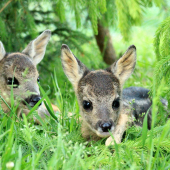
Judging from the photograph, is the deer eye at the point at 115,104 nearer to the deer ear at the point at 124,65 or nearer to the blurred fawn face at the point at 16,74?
the deer ear at the point at 124,65

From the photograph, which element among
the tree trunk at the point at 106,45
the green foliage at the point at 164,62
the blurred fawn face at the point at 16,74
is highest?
the green foliage at the point at 164,62

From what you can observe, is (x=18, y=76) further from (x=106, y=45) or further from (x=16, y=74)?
(x=106, y=45)

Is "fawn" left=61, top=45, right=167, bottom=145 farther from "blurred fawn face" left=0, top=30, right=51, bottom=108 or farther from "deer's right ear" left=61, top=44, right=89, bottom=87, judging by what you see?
"blurred fawn face" left=0, top=30, right=51, bottom=108

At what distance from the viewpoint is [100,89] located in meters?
4.16

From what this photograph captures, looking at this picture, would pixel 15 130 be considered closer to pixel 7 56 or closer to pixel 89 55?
pixel 7 56

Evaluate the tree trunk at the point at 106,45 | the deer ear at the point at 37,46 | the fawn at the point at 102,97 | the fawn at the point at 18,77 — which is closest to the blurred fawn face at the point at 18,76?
the fawn at the point at 18,77

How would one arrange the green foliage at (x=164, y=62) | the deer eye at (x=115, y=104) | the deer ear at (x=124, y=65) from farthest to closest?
1. the deer ear at (x=124, y=65)
2. the deer eye at (x=115, y=104)
3. the green foliage at (x=164, y=62)

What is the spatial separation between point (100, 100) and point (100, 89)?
0.50ft

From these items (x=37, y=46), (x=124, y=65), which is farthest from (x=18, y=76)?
(x=124, y=65)

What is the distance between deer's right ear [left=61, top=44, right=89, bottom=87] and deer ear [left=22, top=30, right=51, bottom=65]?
1.25 m

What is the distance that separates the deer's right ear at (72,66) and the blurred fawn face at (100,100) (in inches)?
7.6

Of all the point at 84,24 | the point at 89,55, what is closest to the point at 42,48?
the point at 89,55

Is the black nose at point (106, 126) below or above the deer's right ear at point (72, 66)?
below

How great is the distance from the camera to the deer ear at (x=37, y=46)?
5773 millimetres
